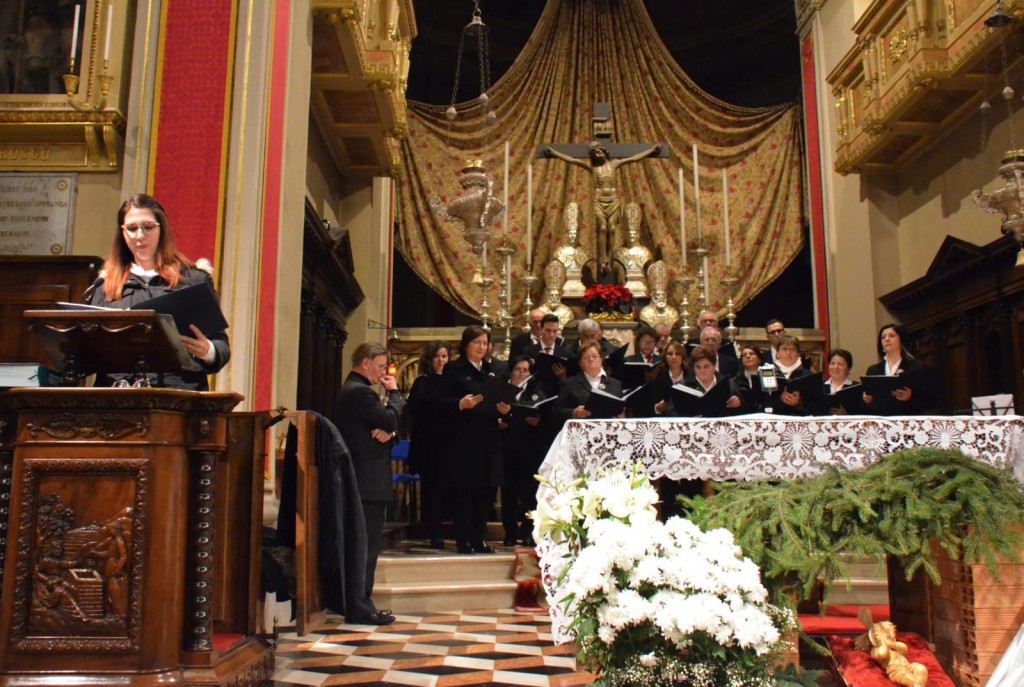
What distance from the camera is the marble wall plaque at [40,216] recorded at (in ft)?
17.3

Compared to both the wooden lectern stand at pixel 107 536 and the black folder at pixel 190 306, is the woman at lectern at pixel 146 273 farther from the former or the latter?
the wooden lectern stand at pixel 107 536

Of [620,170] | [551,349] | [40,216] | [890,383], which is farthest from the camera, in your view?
[620,170]

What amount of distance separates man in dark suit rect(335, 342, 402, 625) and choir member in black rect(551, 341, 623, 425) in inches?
35.9

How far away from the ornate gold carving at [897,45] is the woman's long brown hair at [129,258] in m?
6.97

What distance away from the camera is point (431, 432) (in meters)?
5.57

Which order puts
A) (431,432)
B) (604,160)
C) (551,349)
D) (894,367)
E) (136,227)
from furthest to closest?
(604,160) < (551,349) < (431,432) < (894,367) < (136,227)

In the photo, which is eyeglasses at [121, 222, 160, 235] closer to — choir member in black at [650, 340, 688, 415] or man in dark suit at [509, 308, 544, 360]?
Result: choir member in black at [650, 340, 688, 415]

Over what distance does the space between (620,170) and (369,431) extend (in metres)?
7.25

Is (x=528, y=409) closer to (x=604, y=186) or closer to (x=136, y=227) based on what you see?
(x=136, y=227)

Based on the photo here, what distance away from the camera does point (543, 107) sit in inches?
448

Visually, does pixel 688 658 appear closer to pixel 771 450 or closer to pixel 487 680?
pixel 487 680

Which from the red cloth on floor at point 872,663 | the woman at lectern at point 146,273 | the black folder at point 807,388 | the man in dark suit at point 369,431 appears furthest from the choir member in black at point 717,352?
the woman at lectern at point 146,273

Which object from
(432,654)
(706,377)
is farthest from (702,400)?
(432,654)

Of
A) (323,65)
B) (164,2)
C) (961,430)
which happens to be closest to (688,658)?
(961,430)
